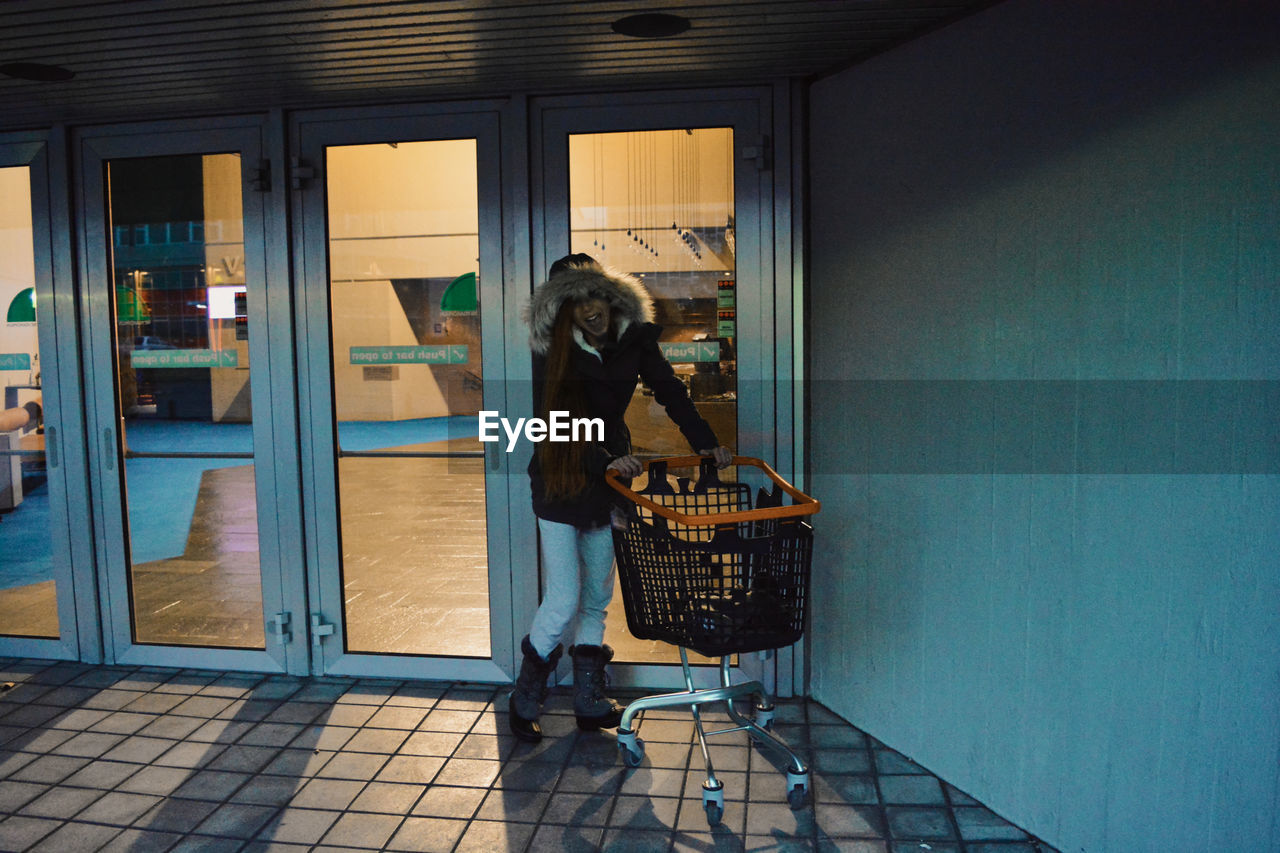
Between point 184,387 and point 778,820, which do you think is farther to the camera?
point 184,387

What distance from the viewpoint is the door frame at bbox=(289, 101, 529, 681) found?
4184 millimetres

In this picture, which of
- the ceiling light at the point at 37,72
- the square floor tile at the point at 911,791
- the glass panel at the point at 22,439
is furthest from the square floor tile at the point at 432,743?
the ceiling light at the point at 37,72

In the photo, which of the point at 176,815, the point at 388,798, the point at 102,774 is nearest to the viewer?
the point at 176,815

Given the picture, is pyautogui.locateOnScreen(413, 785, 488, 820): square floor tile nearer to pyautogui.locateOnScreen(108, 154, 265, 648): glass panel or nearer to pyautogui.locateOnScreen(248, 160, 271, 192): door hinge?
pyautogui.locateOnScreen(108, 154, 265, 648): glass panel

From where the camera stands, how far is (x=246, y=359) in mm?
4465

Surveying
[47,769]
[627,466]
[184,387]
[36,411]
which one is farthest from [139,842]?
[36,411]

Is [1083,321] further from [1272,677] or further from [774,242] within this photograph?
[774,242]

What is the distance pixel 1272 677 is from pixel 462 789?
2575 millimetres

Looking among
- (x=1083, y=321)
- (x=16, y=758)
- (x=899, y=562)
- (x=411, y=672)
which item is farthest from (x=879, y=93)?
(x=16, y=758)

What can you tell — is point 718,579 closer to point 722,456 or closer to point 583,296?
point 722,456

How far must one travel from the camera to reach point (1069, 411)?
9.05 ft

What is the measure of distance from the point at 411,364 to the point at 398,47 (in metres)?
1.44

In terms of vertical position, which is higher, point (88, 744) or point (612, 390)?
point (612, 390)

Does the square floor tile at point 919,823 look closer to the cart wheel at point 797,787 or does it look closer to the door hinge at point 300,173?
the cart wheel at point 797,787
